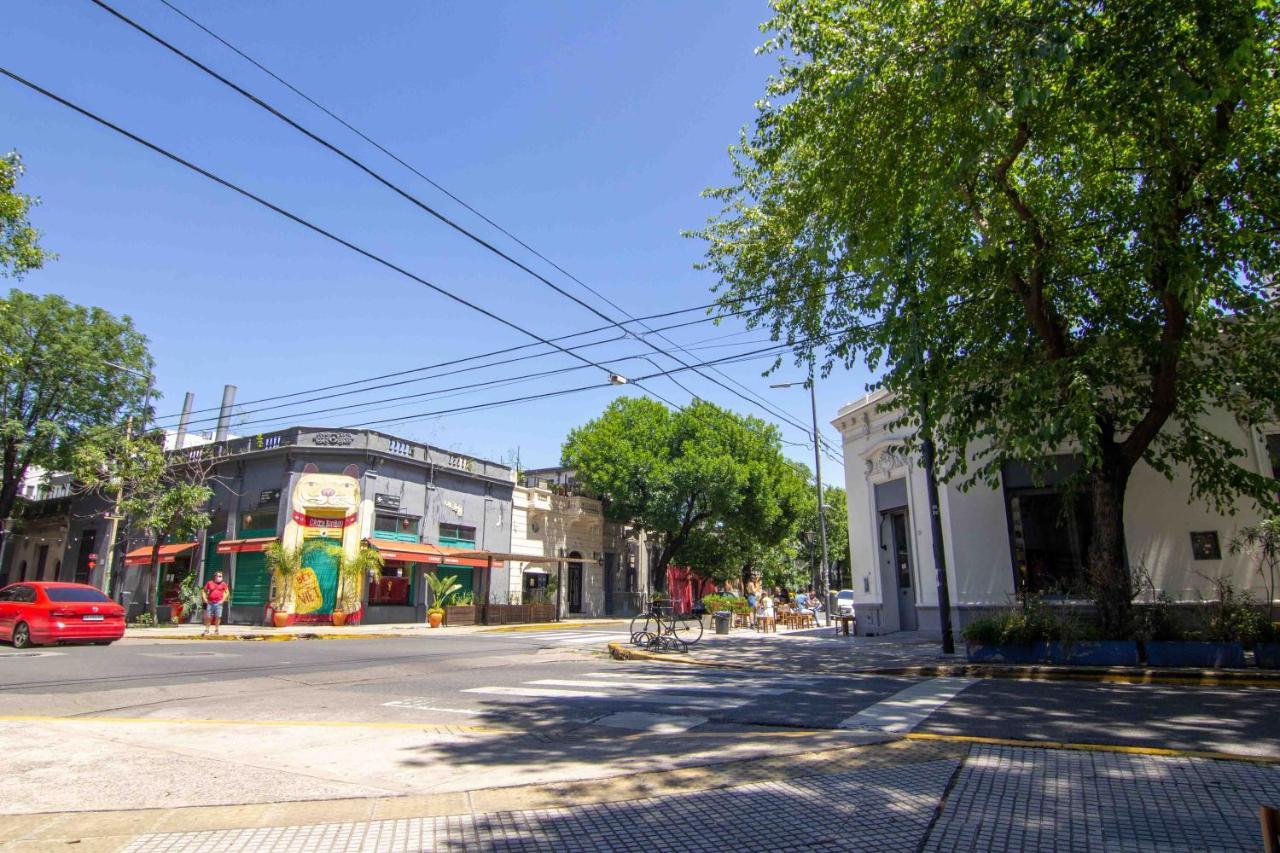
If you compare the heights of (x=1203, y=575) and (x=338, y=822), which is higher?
(x=1203, y=575)

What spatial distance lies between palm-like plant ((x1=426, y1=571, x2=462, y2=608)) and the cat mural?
3.19 m

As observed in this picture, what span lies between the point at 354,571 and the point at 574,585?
46.2ft

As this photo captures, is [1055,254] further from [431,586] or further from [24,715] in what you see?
[431,586]

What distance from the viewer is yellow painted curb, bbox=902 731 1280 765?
17.2 feet

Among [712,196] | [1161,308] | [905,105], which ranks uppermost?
[712,196]

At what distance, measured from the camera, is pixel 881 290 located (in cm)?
927

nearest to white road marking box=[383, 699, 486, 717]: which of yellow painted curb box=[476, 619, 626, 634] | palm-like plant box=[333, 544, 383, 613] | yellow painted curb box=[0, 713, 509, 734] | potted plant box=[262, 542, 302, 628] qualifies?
yellow painted curb box=[0, 713, 509, 734]

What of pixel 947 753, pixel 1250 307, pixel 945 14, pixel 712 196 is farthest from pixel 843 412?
pixel 947 753

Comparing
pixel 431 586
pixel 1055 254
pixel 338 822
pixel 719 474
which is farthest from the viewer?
pixel 719 474

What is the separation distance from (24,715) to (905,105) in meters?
13.4

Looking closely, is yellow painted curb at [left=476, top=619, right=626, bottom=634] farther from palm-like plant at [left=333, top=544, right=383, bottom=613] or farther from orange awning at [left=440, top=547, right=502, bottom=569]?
palm-like plant at [left=333, top=544, right=383, bottom=613]

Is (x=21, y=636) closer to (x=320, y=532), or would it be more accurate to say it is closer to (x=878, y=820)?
(x=320, y=532)

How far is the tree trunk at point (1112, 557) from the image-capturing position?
1164 cm

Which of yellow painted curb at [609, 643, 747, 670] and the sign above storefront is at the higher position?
the sign above storefront
